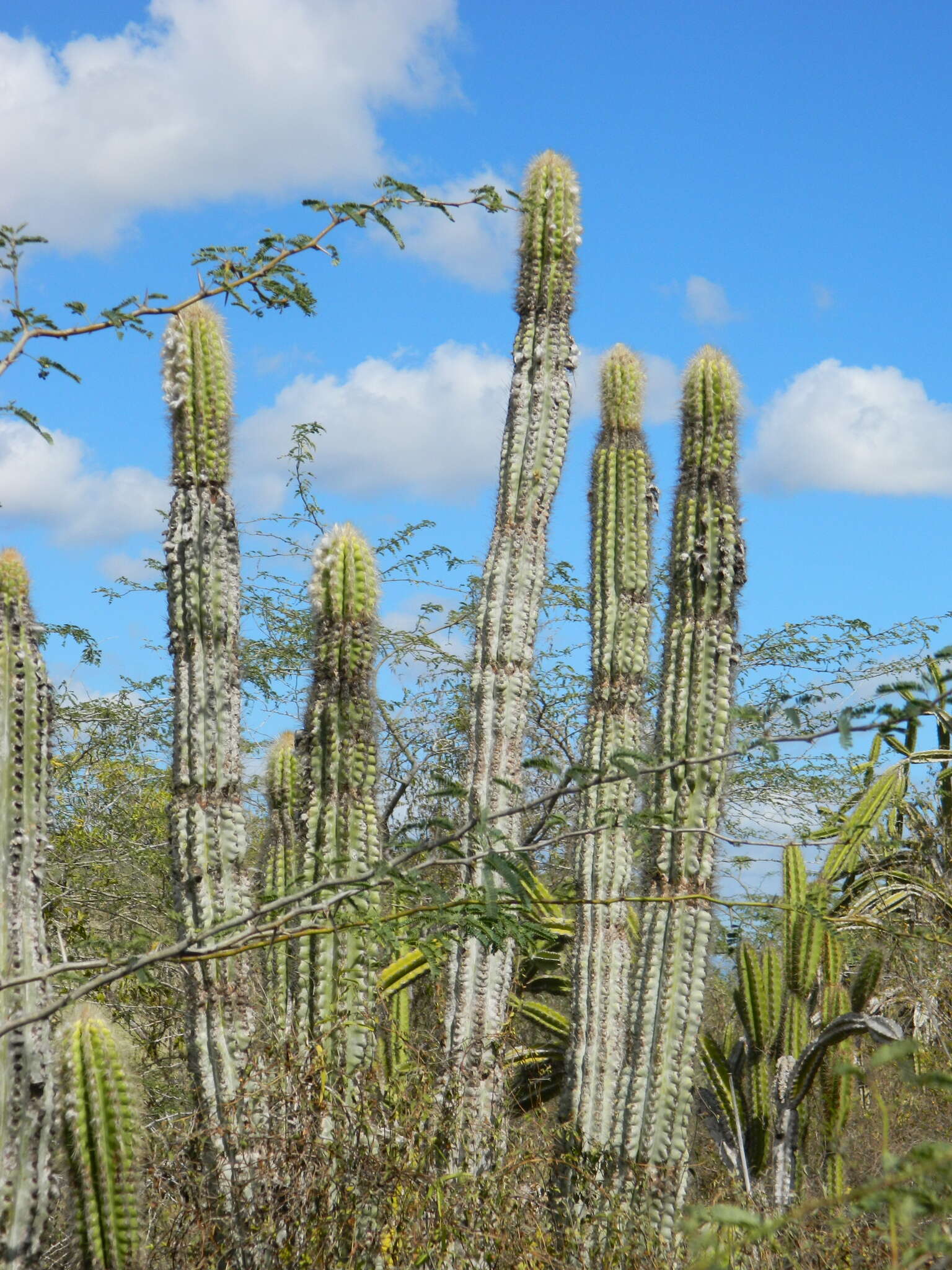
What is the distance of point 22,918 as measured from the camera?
417 cm

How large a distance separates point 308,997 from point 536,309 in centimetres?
387

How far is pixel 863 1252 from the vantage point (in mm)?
3855

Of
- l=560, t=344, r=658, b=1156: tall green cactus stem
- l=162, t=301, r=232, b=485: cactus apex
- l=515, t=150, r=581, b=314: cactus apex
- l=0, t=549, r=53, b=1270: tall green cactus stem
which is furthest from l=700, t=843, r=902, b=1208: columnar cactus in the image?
l=0, t=549, r=53, b=1270: tall green cactus stem

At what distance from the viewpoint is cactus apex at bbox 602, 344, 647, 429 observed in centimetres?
758

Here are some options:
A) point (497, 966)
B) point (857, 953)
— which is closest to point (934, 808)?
point (857, 953)

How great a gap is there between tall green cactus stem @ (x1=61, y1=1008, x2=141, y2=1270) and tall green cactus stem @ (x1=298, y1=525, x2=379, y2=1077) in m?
0.76

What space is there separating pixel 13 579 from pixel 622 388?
4180mm

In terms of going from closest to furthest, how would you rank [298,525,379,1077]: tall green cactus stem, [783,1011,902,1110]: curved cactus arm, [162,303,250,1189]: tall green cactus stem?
[298,525,379,1077]: tall green cactus stem < [162,303,250,1189]: tall green cactus stem < [783,1011,902,1110]: curved cactus arm

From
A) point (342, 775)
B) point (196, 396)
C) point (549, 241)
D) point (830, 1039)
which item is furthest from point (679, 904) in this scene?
point (549, 241)

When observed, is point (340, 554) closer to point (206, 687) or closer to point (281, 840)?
point (206, 687)

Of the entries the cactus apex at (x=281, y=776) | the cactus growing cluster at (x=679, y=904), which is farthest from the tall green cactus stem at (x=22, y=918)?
the cactus apex at (x=281, y=776)

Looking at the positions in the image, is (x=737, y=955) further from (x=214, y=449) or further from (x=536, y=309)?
(x=214, y=449)

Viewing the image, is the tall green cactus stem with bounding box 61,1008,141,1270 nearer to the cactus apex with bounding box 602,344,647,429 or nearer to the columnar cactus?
the columnar cactus

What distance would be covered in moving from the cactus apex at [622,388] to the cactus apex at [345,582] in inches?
107
